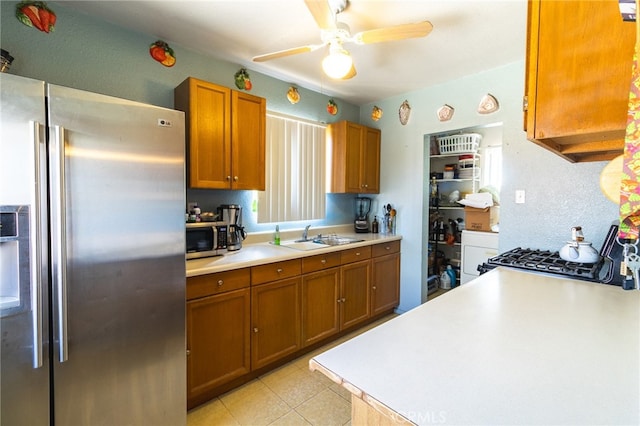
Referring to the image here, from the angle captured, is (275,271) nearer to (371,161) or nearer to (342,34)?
(342,34)

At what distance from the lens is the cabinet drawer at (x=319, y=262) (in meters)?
2.37

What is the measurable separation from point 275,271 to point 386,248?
4.77ft

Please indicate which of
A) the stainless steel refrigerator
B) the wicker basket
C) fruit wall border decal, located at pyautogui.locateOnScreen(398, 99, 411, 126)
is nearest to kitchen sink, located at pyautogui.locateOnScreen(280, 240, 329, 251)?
the stainless steel refrigerator

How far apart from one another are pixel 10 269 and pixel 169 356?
0.81m

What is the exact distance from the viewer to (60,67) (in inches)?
69.3

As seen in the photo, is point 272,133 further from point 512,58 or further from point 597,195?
point 597,195

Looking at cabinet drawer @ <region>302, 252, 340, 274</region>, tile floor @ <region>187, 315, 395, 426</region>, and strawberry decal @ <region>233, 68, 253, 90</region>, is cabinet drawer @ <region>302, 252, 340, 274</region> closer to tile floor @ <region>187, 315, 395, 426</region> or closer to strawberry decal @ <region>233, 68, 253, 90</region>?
tile floor @ <region>187, 315, 395, 426</region>

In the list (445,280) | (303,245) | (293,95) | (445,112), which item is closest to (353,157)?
(293,95)

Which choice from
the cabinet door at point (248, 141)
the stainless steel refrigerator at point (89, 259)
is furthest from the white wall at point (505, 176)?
the stainless steel refrigerator at point (89, 259)

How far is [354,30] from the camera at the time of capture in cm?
200

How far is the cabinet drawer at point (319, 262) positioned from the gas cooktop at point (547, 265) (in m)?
1.16

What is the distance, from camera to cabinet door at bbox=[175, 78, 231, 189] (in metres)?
2.01

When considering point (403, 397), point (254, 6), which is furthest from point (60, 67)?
point (403, 397)

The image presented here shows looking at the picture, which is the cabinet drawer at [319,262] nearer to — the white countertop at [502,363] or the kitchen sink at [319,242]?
the kitchen sink at [319,242]
